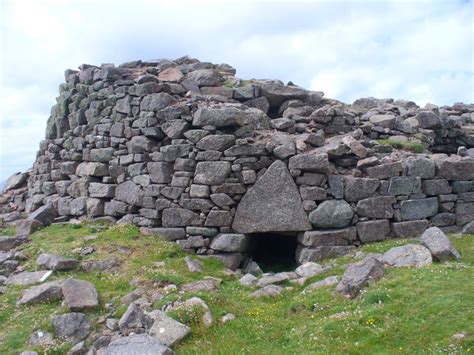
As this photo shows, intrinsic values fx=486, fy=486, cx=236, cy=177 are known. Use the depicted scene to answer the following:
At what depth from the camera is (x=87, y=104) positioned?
1833 centimetres

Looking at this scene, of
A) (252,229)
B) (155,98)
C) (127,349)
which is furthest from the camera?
(155,98)

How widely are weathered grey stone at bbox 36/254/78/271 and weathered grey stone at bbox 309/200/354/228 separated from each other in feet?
21.9

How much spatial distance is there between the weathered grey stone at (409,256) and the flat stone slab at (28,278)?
8.38 metres

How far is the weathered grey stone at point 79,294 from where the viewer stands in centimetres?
1031

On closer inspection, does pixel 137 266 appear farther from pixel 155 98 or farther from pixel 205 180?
pixel 155 98

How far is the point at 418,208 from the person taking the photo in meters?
14.5

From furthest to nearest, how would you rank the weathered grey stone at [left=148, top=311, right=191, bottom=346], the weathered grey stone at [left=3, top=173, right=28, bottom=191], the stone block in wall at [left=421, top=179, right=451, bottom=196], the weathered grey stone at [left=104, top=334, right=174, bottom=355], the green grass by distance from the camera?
1. the weathered grey stone at [left=3, top=173, right=28, bottom=191]
2. the green grass
3. the stone block in wall at [left=421, top=179, right=451, bottom=196]
4. the weathered grey stone at [left=148, top=311, right=191, bottom=346]
5. the weathered grey stone at [left=104, top=334, right=174, bottom=355]

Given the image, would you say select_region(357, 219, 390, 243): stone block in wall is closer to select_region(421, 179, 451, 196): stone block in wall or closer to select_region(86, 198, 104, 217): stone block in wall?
select_region(421, 179, 451, 196): stone block in wall

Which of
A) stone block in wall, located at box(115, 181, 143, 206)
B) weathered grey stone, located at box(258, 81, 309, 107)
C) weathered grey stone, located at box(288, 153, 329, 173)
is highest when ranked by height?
weathered grey stone, located at box(258, 81, 309, 107)

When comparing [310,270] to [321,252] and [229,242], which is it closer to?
[321,252]

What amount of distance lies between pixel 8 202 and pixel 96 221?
724cm

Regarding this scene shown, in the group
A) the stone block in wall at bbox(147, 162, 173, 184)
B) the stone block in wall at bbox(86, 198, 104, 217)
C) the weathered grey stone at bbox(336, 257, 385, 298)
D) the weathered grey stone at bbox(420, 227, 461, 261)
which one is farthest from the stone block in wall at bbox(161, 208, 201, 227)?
the weathered grey stone at bbox(420, 227, 461, 261)

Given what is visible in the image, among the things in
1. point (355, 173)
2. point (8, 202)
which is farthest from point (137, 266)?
point (8, 202)

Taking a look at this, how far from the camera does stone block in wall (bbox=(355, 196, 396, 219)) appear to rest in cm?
1418
